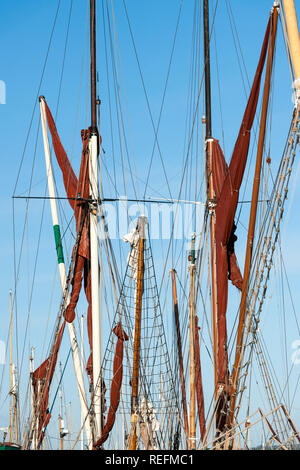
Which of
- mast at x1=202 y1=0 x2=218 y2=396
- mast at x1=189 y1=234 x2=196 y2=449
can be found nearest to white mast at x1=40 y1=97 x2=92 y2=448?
mast at x1=189 y1=234 x2=196 y2=449

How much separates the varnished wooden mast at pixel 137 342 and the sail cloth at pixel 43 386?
12.7 ft

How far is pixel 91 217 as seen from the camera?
3606 centimetres

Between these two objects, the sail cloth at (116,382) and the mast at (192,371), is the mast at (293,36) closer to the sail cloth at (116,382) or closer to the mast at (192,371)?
the sail cloth at (116,382)

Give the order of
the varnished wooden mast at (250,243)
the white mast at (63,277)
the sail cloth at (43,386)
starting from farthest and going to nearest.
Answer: the sail cloth at (43,386) < the white mast at (63,277) < the varnished wooden mast at (250,243)

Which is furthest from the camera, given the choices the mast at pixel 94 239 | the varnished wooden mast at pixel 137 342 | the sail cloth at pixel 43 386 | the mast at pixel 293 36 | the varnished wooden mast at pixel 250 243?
the sail cloth at pixel 43 386

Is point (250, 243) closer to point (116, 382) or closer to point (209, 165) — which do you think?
point (116, 382)

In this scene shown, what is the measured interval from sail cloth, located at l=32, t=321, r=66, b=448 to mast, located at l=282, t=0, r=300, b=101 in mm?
15274

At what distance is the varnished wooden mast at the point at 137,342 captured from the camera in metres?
30.9

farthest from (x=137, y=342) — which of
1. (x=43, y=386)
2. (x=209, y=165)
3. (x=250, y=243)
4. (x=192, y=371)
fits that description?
(x=209, y=165)

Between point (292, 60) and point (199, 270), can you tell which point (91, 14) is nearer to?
point (199, 270)

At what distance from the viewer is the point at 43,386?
35.7 m

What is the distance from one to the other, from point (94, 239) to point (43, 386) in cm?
612

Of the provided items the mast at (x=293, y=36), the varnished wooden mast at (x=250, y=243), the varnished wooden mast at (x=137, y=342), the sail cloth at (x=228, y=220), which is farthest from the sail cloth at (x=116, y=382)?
the mast at (x=293, y=36)

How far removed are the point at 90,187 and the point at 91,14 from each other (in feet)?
27.9
